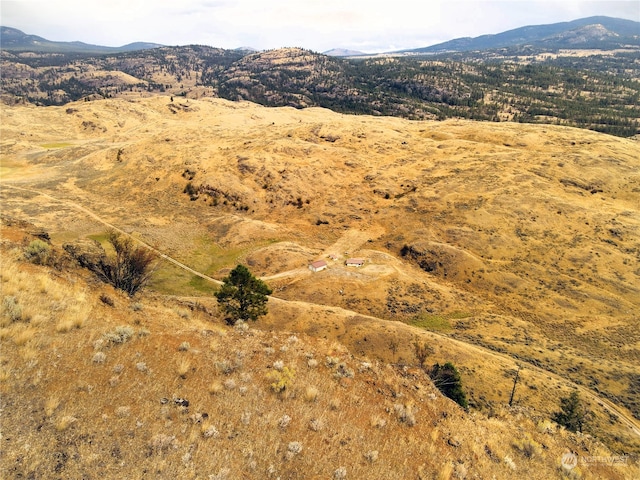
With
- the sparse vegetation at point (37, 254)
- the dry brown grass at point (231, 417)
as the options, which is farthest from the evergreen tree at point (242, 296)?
the dry brown grass at point (231, 417)

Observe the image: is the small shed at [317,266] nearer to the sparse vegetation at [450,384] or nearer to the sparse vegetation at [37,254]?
the sparse vegetation at [450,384]

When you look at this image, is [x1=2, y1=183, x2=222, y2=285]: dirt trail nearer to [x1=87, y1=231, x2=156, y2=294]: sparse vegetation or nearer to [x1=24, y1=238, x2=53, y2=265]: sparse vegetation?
[x1=87, y1=231, x2=156, y2=294]: sparse vegetation

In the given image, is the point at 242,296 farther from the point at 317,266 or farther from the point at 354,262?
the point at 354,262

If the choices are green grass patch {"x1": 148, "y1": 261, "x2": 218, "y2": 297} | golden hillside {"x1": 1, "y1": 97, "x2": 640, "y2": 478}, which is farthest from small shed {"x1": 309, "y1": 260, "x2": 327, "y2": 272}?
green grass patch {"x1": 148, "y1": 261, "x2": 218, "y2": 297}

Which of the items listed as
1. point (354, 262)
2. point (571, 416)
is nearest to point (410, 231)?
point (354, 262)

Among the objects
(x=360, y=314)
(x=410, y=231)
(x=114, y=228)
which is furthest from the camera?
(x=114, y=228)

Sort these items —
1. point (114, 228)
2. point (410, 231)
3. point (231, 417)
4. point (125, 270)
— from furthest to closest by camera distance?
point (114, 228) < point (410, 231) < point (125, 270) < point (231, 417)
